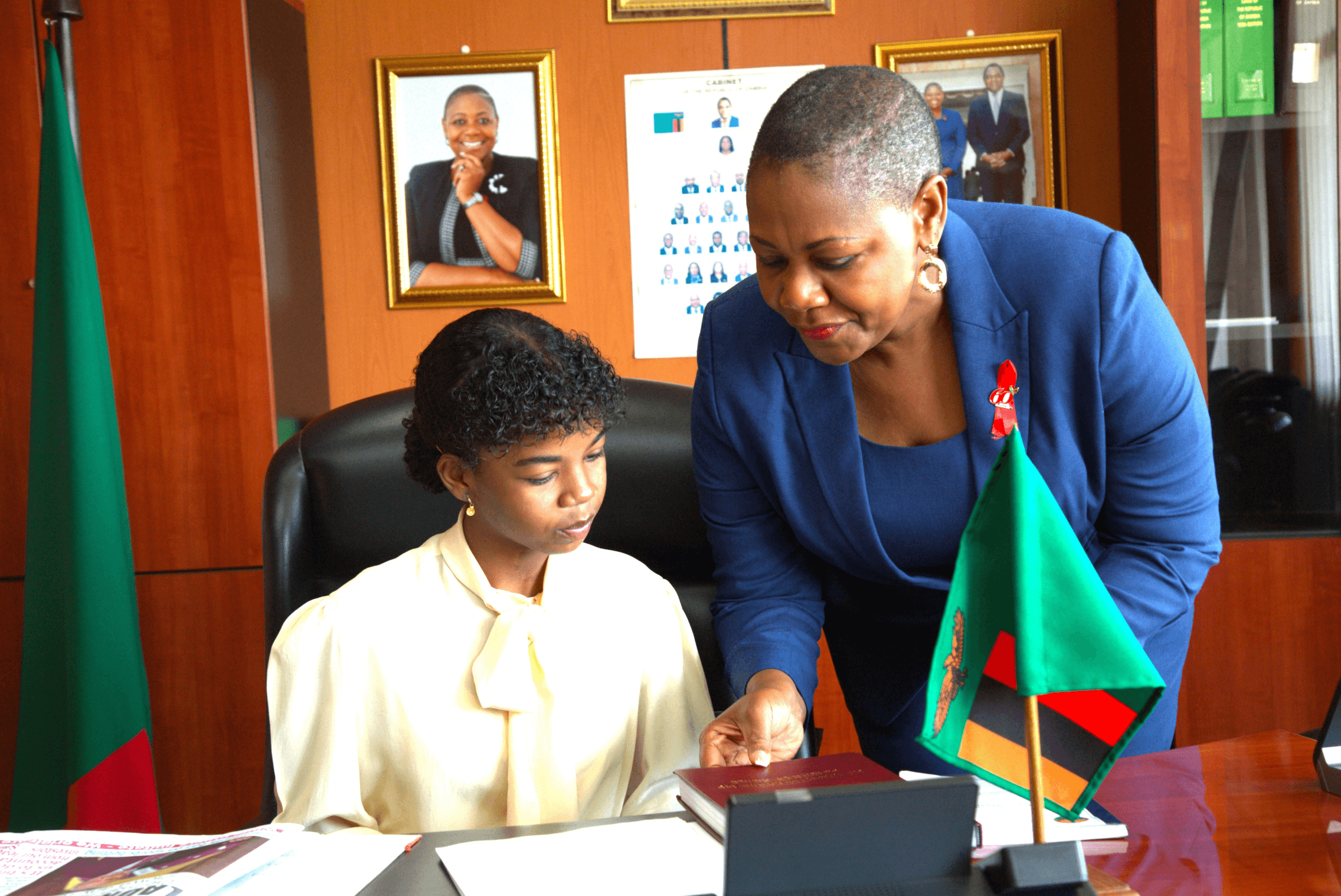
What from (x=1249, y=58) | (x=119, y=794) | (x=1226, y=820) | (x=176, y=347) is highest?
(x=1249, y=58)

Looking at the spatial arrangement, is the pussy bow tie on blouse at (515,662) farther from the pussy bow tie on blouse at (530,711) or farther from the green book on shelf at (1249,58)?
the green book on shelf at (1249,58)

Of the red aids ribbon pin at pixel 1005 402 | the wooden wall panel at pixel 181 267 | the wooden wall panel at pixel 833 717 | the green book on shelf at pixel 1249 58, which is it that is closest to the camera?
the red aids ribbon pin at pixel 1005 402

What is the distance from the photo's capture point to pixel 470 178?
2.66m

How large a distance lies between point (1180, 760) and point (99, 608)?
1947 mm

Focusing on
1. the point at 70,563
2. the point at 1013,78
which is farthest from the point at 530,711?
the point at 1013,78

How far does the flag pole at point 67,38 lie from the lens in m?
1.95

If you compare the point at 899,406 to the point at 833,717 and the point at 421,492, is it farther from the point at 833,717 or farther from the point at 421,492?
the point at 833,717

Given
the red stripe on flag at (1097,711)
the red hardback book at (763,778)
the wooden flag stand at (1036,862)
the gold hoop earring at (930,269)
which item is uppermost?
the gold hoop earring at (930,269)

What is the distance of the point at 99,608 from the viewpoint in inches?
79.0

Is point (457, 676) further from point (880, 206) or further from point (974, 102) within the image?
point (974, 102)

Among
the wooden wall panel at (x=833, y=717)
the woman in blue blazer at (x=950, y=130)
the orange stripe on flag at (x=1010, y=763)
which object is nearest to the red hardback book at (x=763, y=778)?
the orange stripe on flag at (x=1010, y=763)

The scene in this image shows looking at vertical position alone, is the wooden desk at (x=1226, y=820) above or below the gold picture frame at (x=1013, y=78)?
below

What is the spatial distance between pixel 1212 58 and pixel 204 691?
2852 mm

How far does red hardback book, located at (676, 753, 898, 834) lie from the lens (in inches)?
33.1
